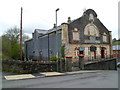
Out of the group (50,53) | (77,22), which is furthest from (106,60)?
(50,53)

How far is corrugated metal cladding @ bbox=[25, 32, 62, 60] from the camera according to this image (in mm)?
27886

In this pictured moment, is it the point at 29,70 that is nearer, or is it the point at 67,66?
the point at 29,70

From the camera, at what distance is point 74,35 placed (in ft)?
88.4

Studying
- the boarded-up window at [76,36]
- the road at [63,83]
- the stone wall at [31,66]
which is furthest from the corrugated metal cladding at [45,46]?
the road at [63,83]

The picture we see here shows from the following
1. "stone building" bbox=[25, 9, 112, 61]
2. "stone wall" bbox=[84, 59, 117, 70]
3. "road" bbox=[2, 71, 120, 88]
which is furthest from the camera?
"stone building" bbox=[25, 9, 112, 61]

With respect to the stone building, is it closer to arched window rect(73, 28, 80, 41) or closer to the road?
arched window rect(73, 28, 80, 41)

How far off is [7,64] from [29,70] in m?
5.35

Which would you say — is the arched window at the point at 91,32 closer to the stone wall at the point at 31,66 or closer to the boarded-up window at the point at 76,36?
the boarded-up window at the point at 76,36

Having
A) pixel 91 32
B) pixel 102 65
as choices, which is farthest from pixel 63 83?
pixel 91 32

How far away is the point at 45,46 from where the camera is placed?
1271 inches

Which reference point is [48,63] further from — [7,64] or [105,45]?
[105,45]

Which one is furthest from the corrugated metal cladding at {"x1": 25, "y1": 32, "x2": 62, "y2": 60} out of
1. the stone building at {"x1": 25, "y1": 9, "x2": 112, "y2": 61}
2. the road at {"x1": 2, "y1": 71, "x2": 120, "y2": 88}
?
the road at {"x1": 2, "y1": 71, "x2": 120, "y2": 88}

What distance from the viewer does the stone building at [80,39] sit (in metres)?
25.9

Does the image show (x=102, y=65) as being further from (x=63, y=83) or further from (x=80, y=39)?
(x=63, y=83)
